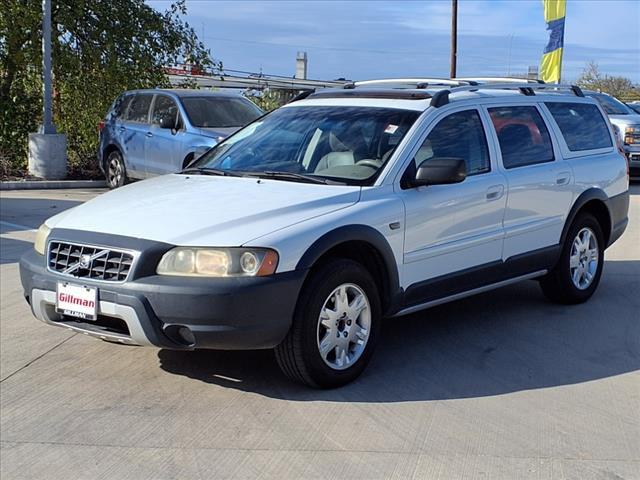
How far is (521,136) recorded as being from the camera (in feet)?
21.4

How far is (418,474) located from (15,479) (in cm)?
186

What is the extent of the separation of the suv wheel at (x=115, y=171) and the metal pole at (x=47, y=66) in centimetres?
144

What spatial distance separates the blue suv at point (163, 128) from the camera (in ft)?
43.5

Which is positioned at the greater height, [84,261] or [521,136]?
[521,136]

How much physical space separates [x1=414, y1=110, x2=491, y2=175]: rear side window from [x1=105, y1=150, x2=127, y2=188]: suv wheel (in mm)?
9498

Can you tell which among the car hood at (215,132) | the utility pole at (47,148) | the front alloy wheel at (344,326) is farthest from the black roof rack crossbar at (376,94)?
the utility pole at (47,148)

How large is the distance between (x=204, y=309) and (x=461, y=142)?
241cm

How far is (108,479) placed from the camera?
3.95 m

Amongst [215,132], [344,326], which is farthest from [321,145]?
[215,132]

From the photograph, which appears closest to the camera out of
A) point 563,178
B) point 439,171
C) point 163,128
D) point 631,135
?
point 439,171

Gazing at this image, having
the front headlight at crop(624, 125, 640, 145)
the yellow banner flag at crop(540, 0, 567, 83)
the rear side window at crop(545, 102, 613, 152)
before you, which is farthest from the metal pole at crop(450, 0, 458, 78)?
the rear side window at crop(545, 102, 613, 152)

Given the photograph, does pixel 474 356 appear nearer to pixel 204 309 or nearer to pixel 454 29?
pixel 204 309

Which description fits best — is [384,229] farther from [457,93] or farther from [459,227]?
[457,93]

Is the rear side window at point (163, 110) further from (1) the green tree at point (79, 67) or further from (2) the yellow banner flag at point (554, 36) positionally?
(2) the yellow banner flag at point (554, 36)
